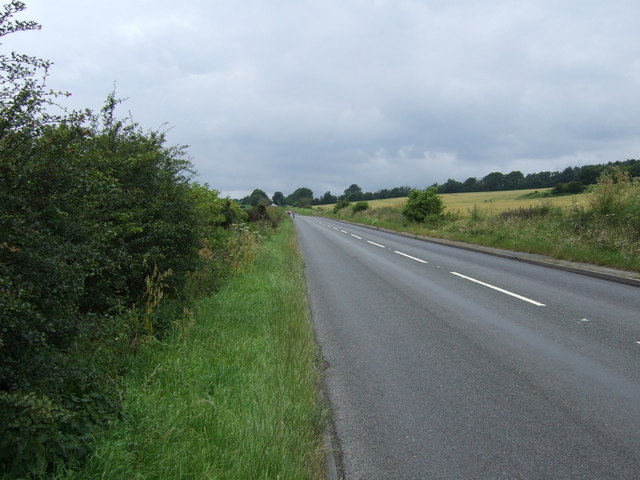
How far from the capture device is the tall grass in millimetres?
2613

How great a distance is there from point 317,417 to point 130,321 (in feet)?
8.17

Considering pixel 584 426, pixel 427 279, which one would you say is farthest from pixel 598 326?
pixel 427 279

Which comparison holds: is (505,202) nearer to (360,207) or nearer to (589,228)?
(360,207)

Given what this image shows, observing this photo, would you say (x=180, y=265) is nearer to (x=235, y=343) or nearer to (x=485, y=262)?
(x=235, y=343)

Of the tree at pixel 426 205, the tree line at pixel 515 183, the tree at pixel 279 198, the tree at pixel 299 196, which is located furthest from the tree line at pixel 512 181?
the tree at pixel 279 198

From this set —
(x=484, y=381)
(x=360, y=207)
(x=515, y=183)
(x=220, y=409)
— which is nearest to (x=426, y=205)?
(x=360, y=207)

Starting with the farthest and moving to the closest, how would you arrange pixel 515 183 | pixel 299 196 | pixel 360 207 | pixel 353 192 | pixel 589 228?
pixel 299 196, pixel 353 192, pixel 515 183, pixel 360 207, pixel 589 228

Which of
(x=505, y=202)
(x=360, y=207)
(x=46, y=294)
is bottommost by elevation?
(x=46, y=294)

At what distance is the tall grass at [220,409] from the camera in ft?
8.57

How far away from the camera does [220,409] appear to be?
3.31 meters

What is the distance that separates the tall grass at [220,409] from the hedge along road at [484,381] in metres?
0.38

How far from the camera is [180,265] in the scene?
601 cm

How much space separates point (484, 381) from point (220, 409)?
2.69 m

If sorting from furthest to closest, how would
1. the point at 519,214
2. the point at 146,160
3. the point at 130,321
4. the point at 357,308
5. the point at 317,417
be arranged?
the point at 519,214
the point at 357,308
the point at 146,160
the point at 130,321
the point at 317,417
